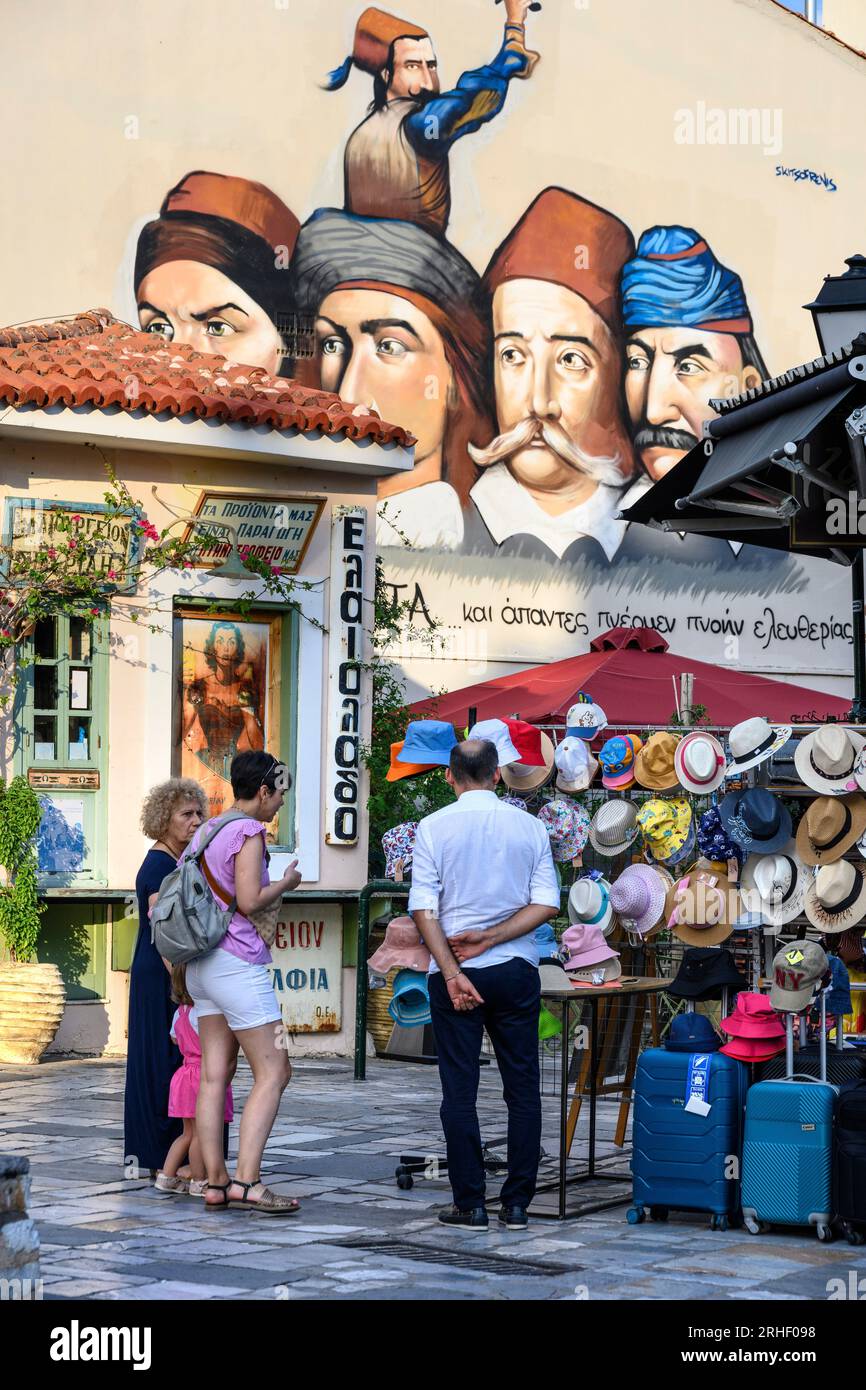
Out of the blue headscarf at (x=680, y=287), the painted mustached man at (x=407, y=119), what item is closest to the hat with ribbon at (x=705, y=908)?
the painted mustached man at (x=407, y=119)

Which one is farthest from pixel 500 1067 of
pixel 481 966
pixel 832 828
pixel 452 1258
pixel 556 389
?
pixel 556 389

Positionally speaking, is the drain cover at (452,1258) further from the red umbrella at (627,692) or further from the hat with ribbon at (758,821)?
the red umbrella at (627,692)

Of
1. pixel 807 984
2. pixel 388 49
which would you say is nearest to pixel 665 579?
pixel 388 49

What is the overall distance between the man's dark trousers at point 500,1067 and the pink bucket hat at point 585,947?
1.14 meters

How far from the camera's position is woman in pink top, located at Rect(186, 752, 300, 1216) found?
7418mm

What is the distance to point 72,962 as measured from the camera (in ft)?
42.4

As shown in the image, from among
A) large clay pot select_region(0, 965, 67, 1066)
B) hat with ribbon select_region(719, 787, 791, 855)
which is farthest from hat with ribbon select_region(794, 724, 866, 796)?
large clay pot select_region(0, 965, 67, 1066)

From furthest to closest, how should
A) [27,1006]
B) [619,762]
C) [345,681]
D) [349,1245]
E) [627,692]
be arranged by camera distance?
[627,692] → [345,681] → [27,1006] → [619,762] → [349,1245]

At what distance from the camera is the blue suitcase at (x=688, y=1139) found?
753 centimetres

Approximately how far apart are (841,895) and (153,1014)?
3.04 m

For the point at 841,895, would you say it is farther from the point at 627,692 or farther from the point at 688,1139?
the point at 627,692

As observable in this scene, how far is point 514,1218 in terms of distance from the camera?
24.1ft

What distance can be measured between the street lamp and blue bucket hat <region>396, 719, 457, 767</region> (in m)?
2.63

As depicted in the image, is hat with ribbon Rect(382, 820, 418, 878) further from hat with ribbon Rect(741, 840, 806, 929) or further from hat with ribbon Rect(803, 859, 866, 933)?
hat with ribbon Rect(803, 859, 866, 933)
